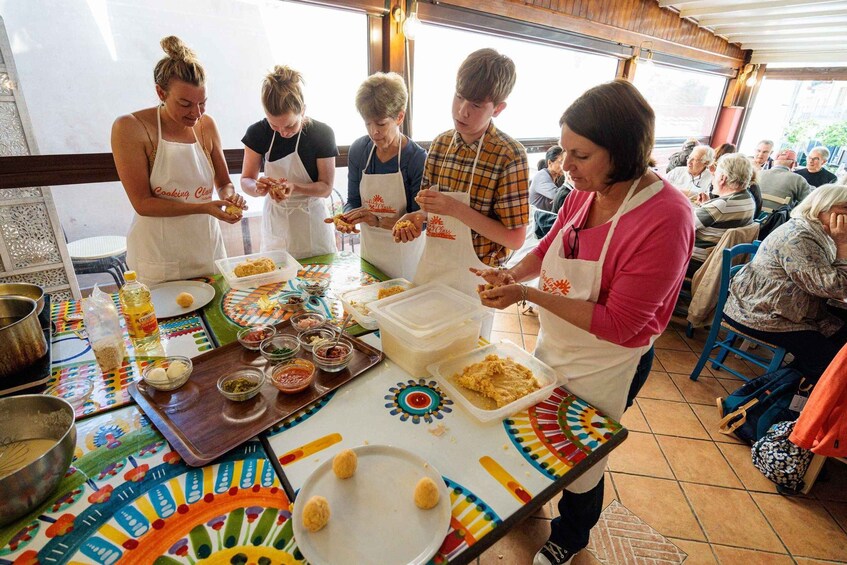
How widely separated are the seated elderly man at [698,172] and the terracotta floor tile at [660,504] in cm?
389

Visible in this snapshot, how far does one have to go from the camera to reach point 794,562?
1.94 metres

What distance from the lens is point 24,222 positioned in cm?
275

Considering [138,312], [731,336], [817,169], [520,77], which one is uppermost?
[520,77]

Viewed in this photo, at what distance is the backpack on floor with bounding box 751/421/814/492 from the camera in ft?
7.23

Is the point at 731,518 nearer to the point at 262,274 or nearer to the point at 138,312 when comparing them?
the point at 262,274

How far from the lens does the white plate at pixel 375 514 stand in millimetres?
812

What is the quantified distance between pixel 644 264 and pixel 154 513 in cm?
139

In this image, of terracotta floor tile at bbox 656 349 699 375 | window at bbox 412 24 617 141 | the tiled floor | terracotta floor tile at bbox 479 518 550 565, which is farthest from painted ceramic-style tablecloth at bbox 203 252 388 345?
terracotta floor tile at bbox 656 349 699 375

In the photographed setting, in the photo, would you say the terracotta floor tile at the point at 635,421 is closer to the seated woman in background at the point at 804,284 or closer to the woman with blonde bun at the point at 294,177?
→ the seated woman in background at the point at 804,284

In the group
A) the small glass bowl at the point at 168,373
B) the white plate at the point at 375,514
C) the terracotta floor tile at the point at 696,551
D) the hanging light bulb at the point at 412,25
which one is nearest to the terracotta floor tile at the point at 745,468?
the terracotta floor tile at the point at 696,551

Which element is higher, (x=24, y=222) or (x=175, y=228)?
(x=175, y=228)

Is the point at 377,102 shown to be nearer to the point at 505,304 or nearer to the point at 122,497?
the point at 505,304

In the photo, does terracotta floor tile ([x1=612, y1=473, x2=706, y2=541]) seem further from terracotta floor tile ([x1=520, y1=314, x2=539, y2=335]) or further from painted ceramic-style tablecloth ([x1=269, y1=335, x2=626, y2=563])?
terracotta floor tile ([x1=520, y1=314, x2=539, y2=335])

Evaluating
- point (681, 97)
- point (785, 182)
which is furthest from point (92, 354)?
point (681, 97)
